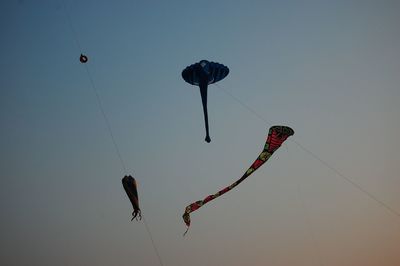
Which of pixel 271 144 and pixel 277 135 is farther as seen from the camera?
pixel 271 144

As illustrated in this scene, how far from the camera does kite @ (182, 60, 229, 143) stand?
1029cm

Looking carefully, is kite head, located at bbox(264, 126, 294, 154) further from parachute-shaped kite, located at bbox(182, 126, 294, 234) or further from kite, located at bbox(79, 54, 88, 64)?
kite, located at bbox(79, 54, 88, 64)

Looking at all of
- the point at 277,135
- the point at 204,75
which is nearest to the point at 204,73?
the point at 204,75

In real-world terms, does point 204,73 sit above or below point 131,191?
above

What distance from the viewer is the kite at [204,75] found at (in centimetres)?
1029

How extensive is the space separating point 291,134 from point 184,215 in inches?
174

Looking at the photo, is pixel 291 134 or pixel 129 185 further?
pixel 129 185

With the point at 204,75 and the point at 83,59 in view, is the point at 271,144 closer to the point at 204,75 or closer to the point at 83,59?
the point at 204,75

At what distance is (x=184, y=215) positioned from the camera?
36.5 ft

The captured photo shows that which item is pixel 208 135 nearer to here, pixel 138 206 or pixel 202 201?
pixel 202 201

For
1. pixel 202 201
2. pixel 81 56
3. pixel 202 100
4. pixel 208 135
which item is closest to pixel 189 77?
pixel 202 100

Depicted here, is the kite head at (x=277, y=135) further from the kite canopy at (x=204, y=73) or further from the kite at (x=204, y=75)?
the kite canopy at (x=204, y=73)

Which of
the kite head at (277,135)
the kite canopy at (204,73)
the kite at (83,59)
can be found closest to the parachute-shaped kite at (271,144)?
the kite head at (277,135)

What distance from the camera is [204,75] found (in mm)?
10383
